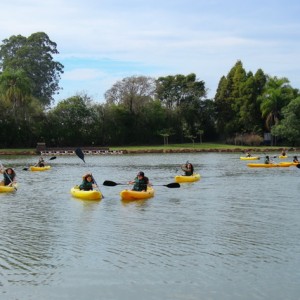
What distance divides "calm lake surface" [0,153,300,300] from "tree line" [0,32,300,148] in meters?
47.0

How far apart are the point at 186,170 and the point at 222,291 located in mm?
19364

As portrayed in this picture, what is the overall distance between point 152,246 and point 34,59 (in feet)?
284

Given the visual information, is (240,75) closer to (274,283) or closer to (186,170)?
(186,170)

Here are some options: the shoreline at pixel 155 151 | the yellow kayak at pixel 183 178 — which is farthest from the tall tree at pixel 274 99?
the yellow kayak at pixel 183 178

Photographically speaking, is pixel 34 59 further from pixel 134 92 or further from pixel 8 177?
pixel 8 177

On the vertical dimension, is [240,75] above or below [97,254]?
above

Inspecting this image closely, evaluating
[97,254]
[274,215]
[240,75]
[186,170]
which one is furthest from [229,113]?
[97,254]

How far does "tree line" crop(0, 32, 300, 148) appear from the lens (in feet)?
226

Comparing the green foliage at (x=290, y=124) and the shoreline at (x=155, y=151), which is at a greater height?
the green foliage at (x=290, y=124)

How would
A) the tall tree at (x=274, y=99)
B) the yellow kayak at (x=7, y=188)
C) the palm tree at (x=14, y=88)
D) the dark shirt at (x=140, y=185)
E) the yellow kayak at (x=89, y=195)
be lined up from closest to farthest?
the yellow kayak at (x=89, y=195), the dark shirt at (x=140, y=185), the yellow kayak at (x=7, y=188), the palm tree at (x=14, y=88), the tall tree at (x=274, y=99)

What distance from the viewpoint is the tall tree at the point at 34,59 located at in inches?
3679

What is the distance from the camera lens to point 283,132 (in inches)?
2660

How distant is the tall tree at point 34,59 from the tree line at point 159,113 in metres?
18.7

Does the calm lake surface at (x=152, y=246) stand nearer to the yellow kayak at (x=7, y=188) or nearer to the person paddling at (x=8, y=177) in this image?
the yellow kayak at (x=7, y=188)
